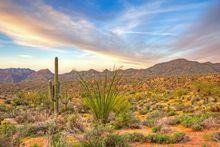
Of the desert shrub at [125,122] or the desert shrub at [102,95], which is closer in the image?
the desert shrub at [102,95]

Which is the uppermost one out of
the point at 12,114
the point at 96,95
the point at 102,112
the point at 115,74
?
the point at 115,74

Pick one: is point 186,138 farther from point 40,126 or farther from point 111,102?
point 40,126

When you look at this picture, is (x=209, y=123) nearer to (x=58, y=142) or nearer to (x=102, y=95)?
(x=102, y=95)

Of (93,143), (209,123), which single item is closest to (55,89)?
(93,143)

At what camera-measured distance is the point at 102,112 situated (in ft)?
31.6

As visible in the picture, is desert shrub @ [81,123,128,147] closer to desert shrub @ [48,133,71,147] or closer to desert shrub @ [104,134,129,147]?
desert shrub @ [104,134,129,147]

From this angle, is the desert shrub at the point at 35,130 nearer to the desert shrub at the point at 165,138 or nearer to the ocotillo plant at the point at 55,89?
the ocotillo plant at the point at 55,89

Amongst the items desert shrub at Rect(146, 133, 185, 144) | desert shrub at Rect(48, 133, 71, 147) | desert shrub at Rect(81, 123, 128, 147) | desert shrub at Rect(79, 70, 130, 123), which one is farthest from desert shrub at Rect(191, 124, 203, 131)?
desert shrub at Rect(48, 133, 71, 147)

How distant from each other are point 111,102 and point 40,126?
2.93 meters

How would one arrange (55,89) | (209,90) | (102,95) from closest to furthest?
(102,95) → (55,89) → (209,90)

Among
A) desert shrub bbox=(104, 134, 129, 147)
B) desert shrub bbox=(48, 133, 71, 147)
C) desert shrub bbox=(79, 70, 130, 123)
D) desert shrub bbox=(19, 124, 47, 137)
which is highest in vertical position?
desert shrub bbox=(79, 70, 130, 123)

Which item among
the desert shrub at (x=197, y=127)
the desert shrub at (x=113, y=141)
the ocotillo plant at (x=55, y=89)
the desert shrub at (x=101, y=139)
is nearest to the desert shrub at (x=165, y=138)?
the desert shrub at (x=101, y=139)

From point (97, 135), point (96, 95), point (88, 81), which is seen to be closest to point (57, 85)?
point (88, 81)

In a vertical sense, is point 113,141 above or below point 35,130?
above
